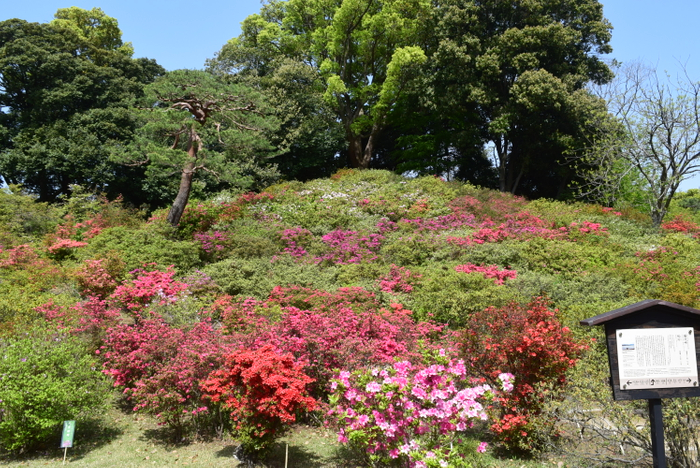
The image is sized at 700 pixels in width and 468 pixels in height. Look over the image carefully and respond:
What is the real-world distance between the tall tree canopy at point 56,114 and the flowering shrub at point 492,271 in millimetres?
17104

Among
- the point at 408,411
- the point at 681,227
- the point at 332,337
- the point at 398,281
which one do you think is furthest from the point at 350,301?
the point at 681,227

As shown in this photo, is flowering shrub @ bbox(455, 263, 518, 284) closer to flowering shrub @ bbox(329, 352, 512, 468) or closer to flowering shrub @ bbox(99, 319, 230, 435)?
flowering shrub @ bbox(99, 319, 230, 435)

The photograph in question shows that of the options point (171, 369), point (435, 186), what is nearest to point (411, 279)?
point (171, 369)

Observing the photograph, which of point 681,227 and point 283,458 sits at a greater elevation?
point 681,227

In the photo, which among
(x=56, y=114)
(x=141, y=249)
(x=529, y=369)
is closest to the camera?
(x=529, y=369)

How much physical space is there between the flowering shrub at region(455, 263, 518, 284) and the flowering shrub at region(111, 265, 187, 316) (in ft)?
19.7

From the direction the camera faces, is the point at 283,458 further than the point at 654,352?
Yes

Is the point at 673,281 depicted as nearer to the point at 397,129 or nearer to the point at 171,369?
the point at 171,369

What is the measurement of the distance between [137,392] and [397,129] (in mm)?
23663

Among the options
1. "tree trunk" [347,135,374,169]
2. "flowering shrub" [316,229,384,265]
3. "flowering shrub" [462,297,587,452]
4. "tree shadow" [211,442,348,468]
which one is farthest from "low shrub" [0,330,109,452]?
"tree trunk" [347,135,374,169]

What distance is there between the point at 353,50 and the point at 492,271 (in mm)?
18230

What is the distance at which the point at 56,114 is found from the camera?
21.8 m

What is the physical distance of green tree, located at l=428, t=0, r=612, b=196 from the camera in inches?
763

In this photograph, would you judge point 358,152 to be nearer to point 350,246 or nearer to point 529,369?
Result: point 350,246
